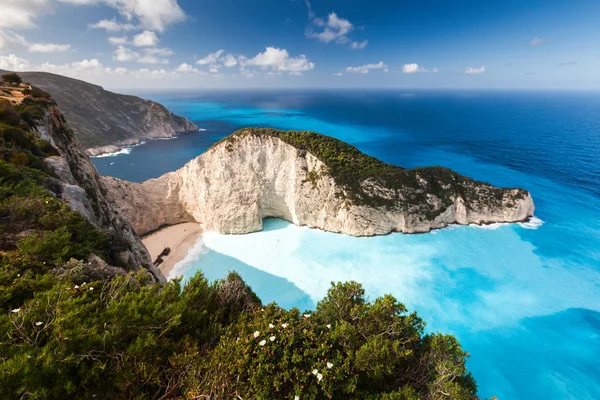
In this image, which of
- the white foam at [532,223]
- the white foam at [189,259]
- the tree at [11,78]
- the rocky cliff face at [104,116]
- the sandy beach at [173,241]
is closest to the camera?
the tree at [11,78]

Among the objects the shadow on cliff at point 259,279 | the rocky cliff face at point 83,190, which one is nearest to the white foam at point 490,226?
the shadow on cliff at point 259,279

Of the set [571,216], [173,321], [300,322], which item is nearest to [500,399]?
[300,322]

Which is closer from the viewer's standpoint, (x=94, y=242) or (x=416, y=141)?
(x=94, y=242)

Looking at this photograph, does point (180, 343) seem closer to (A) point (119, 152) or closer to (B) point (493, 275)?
(B) point (493, 275)

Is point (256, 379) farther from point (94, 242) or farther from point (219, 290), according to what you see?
point (94, 242)

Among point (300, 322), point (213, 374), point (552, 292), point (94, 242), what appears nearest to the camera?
point (213, 374)

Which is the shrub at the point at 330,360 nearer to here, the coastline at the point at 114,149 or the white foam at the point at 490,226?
the white foam at the point at 490,226

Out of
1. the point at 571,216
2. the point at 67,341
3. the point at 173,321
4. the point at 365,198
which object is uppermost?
the point at 67,341

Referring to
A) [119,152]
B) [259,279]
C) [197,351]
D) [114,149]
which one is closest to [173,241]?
[259,279]
